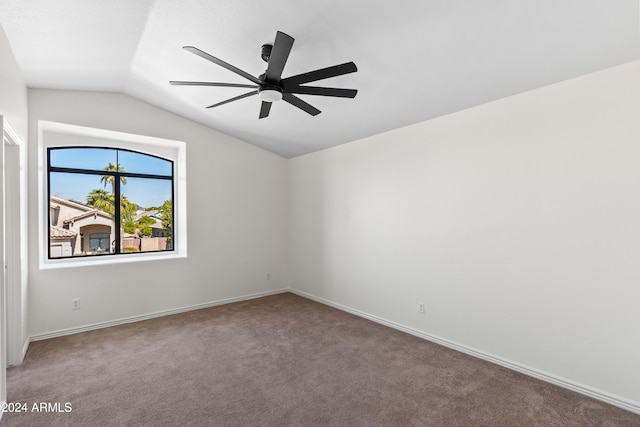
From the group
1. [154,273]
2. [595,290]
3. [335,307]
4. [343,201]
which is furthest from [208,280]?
[595,290]

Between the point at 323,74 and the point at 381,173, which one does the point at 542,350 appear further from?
the point at 323,74

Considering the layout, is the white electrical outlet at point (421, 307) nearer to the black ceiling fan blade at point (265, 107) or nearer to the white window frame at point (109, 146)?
the black ceiling fan blade at point (265, 107)

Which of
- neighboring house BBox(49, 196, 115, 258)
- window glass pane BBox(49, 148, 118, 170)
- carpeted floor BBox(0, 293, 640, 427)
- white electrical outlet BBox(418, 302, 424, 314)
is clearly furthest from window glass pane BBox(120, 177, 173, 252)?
white electrical outlet BBox(418, 302, 424, 314)

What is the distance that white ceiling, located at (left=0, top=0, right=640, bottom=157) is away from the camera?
1962 millimetres

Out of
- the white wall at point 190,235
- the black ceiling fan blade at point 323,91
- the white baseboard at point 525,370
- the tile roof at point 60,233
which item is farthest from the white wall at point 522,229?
the tile roof at point 60,233

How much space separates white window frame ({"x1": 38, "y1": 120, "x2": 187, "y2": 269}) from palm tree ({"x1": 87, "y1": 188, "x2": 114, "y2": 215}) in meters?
0.45

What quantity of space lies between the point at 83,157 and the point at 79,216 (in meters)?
0.78

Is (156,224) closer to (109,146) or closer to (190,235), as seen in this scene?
(190,235)

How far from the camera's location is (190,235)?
448 centimetres

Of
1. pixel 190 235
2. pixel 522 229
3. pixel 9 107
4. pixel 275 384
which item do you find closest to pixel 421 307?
pixel 522 229

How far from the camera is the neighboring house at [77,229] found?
3.92 m

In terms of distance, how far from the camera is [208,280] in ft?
15.1

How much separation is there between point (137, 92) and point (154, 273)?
2345 mm

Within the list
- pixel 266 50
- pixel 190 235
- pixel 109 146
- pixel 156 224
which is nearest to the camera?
pixel 266 50
